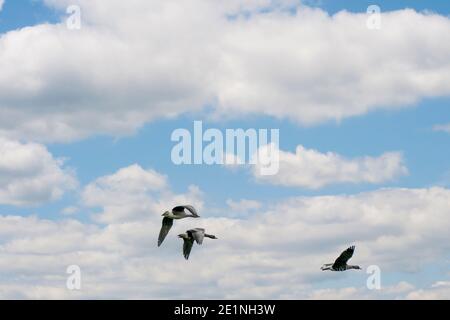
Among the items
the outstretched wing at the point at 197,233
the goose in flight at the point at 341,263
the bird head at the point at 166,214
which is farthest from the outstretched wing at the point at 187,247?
the goose in flight at the point at 341,263

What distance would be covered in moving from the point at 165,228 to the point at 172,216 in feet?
13.8

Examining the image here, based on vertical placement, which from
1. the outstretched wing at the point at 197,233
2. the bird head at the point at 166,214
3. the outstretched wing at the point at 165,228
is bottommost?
the outstretched wing at the point at 197,233

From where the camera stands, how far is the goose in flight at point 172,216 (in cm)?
11556

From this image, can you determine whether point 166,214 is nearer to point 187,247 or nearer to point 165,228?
point 165,228

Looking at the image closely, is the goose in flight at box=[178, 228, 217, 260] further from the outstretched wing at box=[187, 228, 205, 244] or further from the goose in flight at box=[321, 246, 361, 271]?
the goose in flight at box=[321, 246, 361, 271]

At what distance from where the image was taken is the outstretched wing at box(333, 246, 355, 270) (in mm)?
113000

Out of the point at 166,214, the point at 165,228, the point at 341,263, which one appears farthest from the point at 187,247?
the point at 341,263

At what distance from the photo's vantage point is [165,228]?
128m

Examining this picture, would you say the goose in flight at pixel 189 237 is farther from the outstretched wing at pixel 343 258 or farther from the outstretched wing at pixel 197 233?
the outstretched wing at pixel 343 258
